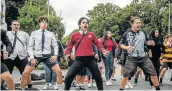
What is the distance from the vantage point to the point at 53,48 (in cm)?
995

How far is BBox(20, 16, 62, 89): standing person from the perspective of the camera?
9.29m

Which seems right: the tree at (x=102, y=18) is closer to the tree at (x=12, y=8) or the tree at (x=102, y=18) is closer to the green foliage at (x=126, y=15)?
the green foliage at (x=126, y=15)

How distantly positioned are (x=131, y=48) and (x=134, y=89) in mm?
3289

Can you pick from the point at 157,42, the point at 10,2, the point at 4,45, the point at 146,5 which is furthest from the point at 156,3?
the point at 4,45

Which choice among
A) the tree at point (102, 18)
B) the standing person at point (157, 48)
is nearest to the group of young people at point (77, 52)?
the standing person at point (157, 48)

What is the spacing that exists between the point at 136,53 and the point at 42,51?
85.6 inches

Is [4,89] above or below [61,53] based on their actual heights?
below

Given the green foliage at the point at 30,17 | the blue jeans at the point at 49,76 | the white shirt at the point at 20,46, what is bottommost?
the blue jeans at the point at 49,76

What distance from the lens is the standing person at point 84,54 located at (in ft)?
28.4

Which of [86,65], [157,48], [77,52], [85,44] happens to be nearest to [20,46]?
[77,52]

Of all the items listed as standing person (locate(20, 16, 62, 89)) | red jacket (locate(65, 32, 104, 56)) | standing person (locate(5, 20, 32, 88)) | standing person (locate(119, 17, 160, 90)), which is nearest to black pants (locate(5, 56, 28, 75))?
standing person (locate(5, 20, 32, 88))

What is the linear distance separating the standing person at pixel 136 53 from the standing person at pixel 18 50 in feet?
8.48

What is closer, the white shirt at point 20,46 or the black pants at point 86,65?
the black pants at point 86,65

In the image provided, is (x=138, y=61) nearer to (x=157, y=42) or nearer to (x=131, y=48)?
(x=131, y=48)
